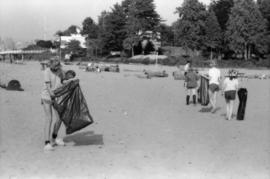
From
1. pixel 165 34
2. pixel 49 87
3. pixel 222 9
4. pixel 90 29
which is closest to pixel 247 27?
pixel 222 9

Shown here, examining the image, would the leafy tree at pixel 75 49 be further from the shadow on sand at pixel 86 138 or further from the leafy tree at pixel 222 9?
the shadow on sand at pixel 86 138

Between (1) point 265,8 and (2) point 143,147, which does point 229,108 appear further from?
(1) point 265,8

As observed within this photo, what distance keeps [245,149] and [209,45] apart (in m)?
68.7

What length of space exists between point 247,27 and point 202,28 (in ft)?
31.7

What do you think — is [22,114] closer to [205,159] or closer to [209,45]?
[205,159]

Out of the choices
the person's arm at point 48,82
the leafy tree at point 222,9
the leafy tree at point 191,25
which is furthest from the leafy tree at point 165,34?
the person's arm at point 48,82

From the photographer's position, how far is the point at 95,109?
15406 millimetres

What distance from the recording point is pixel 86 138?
9852mm

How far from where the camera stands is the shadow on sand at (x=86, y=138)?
930 centimetres

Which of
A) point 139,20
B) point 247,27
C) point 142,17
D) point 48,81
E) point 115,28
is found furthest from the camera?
point 115,28

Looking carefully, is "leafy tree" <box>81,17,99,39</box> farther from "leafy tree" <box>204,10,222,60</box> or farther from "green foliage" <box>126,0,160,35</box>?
"leafy tree" <box>204,10,222,60</box>

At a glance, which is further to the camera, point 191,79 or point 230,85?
point 191,79

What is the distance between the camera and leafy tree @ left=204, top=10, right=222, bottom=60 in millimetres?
76375

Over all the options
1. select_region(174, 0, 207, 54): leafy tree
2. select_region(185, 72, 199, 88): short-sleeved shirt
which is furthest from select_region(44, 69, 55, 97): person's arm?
select_region(174, 0, 207, 54): leafy tree
